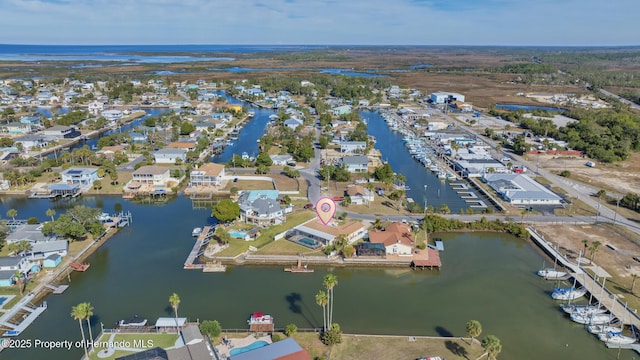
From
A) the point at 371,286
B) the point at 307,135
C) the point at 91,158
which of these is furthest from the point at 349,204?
the point at 91,158

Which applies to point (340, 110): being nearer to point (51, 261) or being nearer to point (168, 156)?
point (168, 156)

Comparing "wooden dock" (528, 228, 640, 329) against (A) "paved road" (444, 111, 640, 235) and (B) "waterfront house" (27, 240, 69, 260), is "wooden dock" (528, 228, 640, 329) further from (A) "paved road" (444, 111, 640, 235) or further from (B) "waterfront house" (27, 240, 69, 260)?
(B) "waterfront house" (27, 240, 69, 260)

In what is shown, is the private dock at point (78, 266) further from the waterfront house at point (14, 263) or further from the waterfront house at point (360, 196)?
the waterfront house at point (360, 196)

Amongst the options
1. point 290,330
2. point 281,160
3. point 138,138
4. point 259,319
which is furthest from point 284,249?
point 138,138

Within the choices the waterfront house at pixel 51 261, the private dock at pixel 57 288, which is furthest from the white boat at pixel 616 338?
the waterfront house at pixel 51 261

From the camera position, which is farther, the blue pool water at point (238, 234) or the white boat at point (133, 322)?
the blue pool water at point (238, 234)

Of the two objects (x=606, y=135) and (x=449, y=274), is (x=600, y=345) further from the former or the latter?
(x=606, y=135)

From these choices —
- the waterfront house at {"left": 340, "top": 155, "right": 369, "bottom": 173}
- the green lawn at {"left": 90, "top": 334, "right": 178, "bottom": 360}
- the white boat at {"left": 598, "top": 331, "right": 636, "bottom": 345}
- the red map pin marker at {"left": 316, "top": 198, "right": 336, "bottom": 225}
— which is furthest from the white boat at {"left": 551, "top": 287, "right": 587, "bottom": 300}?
the waterfront house at {"left": 340, "top": 155, "right": 369, "bottom": 173}
